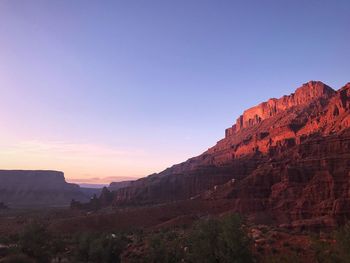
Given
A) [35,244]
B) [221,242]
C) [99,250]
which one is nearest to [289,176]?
[99,250]

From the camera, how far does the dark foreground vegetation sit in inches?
802

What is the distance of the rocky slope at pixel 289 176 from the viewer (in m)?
58.6

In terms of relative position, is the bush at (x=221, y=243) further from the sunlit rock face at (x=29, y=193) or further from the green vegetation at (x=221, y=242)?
the sunlit rock face at (x=29, y=193)

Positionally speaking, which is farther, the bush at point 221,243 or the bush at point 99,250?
the bush at point 99,250

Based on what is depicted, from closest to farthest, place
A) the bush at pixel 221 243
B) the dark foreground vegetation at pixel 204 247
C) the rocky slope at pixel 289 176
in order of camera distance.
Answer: the dark foreground vegetation at pixel 204 247 → the bush at pixel 221 243 → the rocky slope at pixel 289 176

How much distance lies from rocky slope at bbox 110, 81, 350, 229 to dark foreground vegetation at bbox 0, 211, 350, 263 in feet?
60.0

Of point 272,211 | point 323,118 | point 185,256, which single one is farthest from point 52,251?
point 323,118

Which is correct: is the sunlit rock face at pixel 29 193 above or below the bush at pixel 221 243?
above

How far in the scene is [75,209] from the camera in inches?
3925

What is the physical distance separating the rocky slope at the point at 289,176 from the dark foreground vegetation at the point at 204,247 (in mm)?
18297

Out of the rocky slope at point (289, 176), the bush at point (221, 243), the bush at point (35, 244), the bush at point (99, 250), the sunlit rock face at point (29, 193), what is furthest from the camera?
the sunlit rock face at point (29, 193)

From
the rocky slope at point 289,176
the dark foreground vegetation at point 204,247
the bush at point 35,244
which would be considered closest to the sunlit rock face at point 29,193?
the rocky slope at point 289,176

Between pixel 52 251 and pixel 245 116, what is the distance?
550 feet

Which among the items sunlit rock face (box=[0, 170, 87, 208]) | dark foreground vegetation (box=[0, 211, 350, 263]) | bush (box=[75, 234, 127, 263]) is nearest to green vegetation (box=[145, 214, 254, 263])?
dark foreground vegetation (box=[0, 211, 350, 263])
